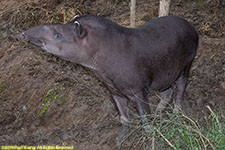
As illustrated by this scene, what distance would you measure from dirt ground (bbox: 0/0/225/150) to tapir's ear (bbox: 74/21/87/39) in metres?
1.80

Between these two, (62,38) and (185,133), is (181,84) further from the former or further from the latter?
(62,38)

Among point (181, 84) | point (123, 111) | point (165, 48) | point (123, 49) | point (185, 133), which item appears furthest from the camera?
point (181, 84)

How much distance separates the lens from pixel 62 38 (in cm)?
378

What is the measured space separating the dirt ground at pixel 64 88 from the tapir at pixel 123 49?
0.89 metres

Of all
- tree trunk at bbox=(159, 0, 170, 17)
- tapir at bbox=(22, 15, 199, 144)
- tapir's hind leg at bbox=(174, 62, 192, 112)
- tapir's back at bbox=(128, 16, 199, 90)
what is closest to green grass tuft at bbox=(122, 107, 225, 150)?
tapir at bbox=(22, 15, 199, 144)

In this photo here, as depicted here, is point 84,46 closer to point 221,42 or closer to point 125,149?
point 125,149

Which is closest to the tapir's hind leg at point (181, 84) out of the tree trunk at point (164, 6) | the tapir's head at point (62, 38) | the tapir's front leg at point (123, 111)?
the tapir's front leg at point (123, 111)

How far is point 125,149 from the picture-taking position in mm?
4770

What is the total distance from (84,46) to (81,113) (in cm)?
180

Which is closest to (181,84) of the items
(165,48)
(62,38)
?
(165,48)

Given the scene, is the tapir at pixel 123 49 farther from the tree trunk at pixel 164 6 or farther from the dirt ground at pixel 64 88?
the tree trunk at pixel 164 6

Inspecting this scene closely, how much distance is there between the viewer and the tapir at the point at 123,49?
3.79 m

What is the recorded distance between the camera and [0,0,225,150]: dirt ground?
5055mm

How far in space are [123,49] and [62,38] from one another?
73cm
